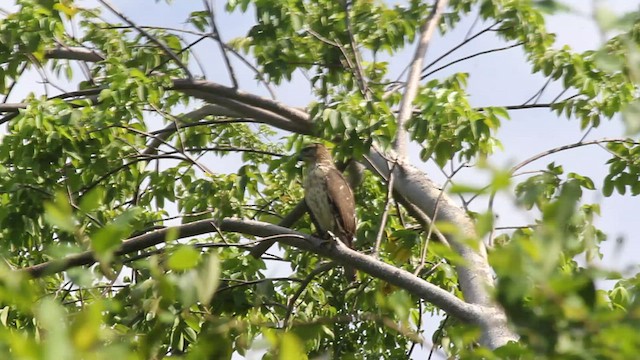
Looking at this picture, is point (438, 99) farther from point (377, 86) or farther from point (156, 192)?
point (156, 192)

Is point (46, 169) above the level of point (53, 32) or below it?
below

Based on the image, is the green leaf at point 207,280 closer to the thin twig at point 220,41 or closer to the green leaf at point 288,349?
the green leaf at point 288,349

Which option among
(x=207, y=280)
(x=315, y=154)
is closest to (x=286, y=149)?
(x=315, y=154)

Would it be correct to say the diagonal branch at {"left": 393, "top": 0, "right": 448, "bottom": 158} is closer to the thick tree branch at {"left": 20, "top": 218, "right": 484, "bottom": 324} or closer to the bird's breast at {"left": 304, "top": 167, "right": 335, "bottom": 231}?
the bird's breast at {"left": 304, "top": 167, "right": 335, "bottom": 231}

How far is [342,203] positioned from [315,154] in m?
0.50

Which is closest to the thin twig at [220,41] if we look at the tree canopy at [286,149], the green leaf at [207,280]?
the tree canopy at [286,149]

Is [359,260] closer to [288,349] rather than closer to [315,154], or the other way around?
[315,154]

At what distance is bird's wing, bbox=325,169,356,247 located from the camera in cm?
698

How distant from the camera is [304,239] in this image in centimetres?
528

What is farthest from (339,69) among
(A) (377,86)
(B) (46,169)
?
(B) (46,169)

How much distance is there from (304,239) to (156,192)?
2.80m

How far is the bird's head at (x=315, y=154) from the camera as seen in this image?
7104 mm

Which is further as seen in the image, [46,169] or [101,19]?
[101,19]

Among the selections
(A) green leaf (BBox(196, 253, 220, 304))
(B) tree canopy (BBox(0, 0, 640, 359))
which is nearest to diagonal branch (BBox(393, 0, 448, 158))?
(B) tree canopy (BBox(0, 0, 640, 359))
